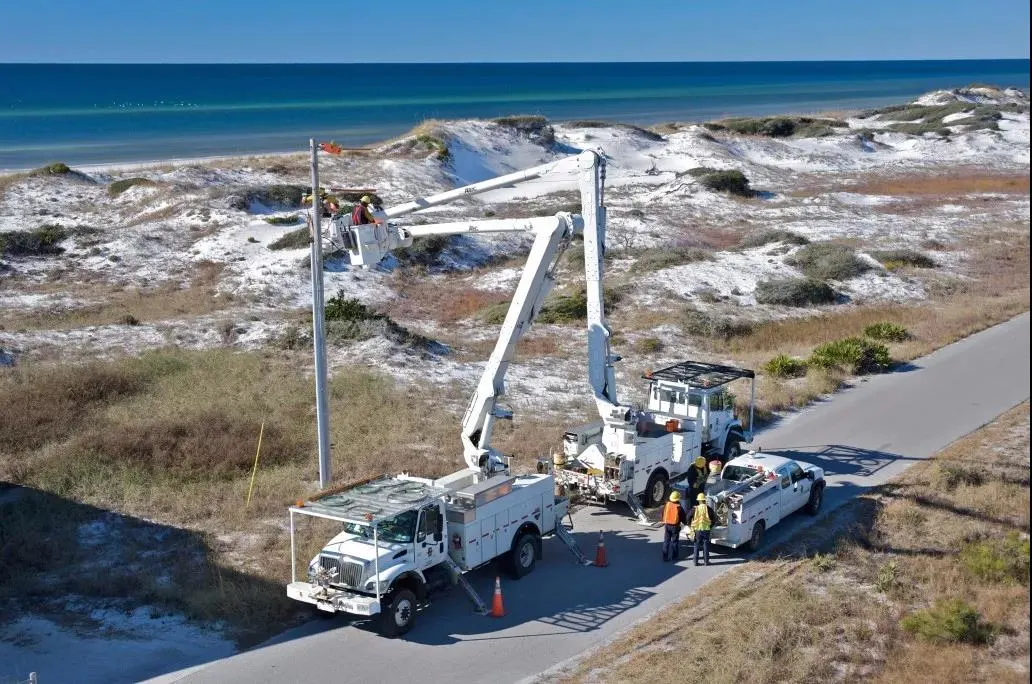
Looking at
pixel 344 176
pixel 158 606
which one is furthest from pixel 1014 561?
pixel 344 176

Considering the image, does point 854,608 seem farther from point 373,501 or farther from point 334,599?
point 334,599

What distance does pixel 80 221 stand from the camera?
186ft

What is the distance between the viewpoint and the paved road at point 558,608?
1567 centimetres

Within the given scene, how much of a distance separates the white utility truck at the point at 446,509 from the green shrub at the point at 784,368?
1417cm

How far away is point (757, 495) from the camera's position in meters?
19.9

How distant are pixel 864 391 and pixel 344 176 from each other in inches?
1767

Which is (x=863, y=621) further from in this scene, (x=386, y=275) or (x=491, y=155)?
(x=491, y=155)

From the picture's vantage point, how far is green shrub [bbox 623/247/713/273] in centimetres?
4794

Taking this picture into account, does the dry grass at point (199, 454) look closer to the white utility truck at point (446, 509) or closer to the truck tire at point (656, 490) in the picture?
the white utility truck at point (446, 509)

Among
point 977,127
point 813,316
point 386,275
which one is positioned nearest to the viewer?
point 813,316

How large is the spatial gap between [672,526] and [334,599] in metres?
6.41

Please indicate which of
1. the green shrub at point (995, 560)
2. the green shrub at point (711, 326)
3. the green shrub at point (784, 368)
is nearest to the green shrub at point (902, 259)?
the green shrub at point (711, 326)

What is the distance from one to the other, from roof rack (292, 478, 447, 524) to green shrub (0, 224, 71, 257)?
36.4m

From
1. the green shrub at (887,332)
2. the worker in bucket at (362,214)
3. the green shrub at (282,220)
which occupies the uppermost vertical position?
the worker in bucket at (362,214)
